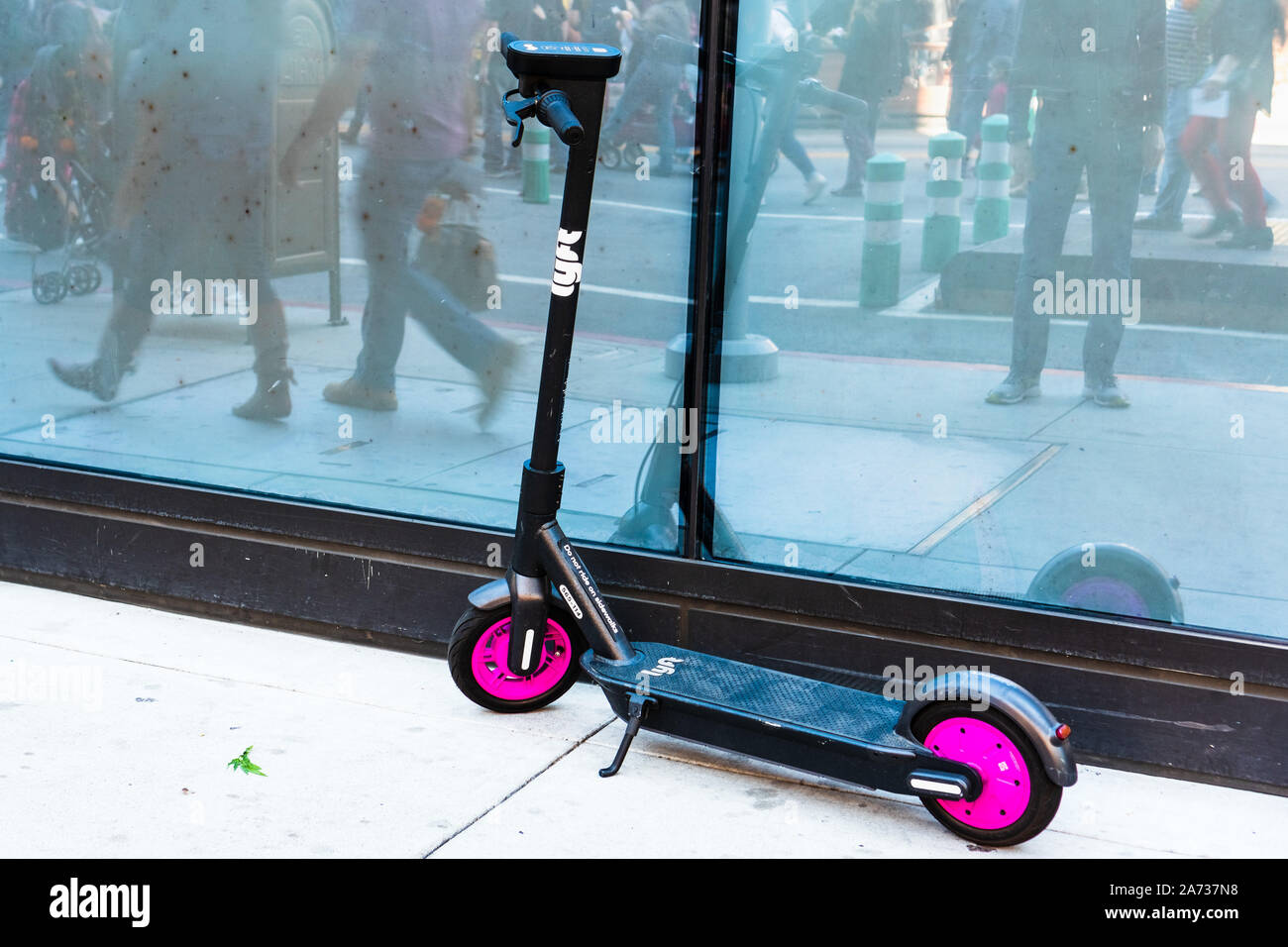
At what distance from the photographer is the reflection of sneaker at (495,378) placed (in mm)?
3914

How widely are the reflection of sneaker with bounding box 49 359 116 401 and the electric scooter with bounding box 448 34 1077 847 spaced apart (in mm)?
1696

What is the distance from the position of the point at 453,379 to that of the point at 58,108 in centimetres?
157

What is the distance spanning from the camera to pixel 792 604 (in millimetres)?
3541

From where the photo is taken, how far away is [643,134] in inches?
142

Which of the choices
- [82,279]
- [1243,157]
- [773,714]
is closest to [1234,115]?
[1243,157]

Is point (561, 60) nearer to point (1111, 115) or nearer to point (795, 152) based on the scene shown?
point (795, 152)

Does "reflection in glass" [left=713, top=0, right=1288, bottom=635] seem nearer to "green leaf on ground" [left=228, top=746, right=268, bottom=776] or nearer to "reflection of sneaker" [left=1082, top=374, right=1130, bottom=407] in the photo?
"reflection of sneaker" [left=1082, top=374, right=1130, bottom=407]

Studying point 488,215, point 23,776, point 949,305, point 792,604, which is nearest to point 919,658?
point 792,604

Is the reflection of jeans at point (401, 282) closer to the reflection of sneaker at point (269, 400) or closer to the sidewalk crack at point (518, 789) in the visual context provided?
the reflection of sneaker at point (269, 400)

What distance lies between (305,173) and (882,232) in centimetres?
172

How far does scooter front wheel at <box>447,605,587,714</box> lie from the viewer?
3.47 metres

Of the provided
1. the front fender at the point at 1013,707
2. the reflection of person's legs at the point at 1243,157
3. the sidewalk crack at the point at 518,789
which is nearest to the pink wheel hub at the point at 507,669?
the sidewalk crack at the point at 518,789

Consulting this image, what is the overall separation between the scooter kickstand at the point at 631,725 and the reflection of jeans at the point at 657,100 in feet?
4.60

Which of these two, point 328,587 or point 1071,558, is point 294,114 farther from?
point 1071,558
